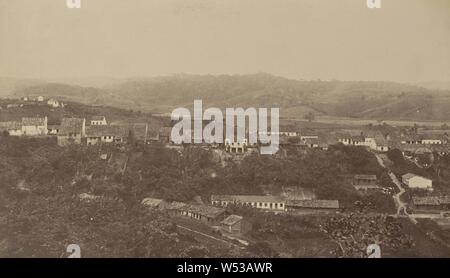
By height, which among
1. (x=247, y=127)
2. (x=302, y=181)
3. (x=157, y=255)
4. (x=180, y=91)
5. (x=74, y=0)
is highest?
(x=74, y=0)

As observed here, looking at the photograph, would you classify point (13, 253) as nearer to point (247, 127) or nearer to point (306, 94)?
point (247, 127)

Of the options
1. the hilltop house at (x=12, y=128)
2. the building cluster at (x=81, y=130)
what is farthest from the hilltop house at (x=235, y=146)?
the hilltop house at (x=12, y=128)

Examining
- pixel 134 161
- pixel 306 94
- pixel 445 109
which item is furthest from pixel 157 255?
pixel 445 109

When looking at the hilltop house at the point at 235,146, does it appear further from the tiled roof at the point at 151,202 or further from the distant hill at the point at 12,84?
the distant hill at the point at 12,84

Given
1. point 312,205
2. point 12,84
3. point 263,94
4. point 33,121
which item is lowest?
point 312,205

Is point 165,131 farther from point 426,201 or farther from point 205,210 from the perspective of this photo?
point 426,201

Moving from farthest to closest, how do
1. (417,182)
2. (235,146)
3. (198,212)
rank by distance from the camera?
(235,146)
(417,182)
(198,212)

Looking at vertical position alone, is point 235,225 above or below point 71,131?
below

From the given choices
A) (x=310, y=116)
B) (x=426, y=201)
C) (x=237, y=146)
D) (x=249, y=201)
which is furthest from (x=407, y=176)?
(x=237, y=146)
